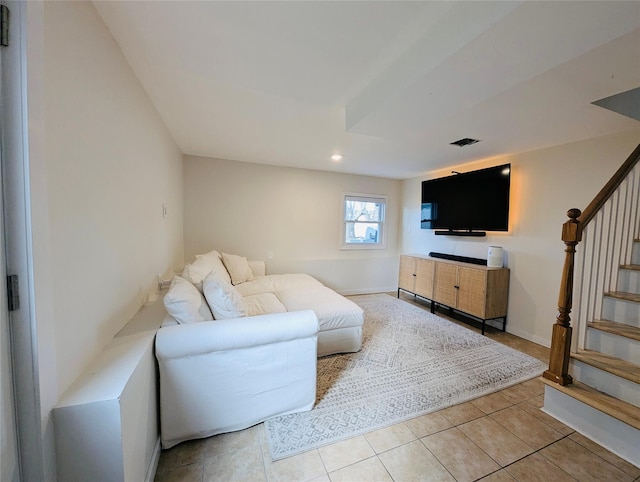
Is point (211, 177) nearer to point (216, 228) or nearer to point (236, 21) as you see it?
point (216, 228)

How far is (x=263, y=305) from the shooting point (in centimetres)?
250

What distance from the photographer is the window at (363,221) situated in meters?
4.72

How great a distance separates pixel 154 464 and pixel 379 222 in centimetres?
450

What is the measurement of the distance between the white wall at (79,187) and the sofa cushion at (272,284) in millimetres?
1481

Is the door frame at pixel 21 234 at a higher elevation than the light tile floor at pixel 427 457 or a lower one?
higher

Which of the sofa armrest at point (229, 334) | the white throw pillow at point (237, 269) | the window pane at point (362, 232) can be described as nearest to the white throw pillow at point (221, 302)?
the sofa armrest at point (229, 334)

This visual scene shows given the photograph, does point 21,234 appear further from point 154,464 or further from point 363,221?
point 363,221

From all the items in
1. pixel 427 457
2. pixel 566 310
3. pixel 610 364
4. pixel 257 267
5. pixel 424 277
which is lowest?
pixel 427 457

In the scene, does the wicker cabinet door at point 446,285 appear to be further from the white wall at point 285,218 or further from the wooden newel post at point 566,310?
the wooden newel post at point 566,310

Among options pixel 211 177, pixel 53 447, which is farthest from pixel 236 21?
pixel 211 177

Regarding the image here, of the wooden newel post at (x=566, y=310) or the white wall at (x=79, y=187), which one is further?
the wooden newel post at (x=566, y=310)

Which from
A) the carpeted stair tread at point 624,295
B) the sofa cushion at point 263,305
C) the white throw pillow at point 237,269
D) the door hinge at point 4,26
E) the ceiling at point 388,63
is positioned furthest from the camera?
the white throw pillow at point 237,269

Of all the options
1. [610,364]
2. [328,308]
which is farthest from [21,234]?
[610,364]

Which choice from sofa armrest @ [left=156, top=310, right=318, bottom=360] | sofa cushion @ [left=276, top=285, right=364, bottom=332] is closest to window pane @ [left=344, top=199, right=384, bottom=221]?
sofa cushion @ [left=276, top=285, right=364, bottom=332]
